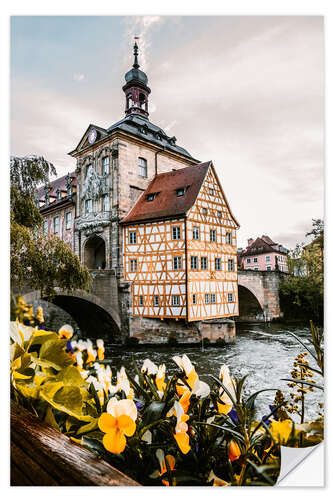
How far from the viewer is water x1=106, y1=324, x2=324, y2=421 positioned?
4.68 feet

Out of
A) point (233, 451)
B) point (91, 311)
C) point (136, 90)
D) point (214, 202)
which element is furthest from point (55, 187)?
point (233, 451)

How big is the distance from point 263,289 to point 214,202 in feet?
1.77

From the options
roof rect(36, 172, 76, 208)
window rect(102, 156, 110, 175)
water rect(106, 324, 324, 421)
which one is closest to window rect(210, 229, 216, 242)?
water rect(106, 324, 324, 421)

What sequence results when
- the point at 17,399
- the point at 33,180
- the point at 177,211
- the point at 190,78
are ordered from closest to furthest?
the point at 17,399 < the point at 190,78 < the point at 33,180 < the point at 177,211

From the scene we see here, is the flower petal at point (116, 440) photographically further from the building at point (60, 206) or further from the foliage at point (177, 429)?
the building at point (60, 206)

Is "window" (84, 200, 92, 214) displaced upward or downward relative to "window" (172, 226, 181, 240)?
upward

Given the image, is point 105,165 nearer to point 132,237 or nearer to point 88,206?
point 88,206

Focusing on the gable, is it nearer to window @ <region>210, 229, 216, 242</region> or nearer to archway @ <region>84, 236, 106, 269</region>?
window @ <region>210, 229, 216, 242</region>

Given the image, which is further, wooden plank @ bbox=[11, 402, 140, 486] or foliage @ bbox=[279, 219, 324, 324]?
foliage @ bbox=[279, 219, 324, 324]

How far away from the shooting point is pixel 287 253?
1723mm

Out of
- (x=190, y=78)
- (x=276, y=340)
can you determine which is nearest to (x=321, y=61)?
(x=190, y=78)

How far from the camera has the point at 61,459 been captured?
863 mm

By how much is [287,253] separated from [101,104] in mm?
1235
